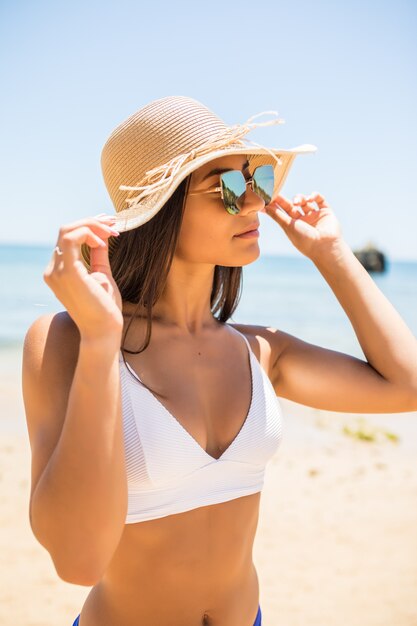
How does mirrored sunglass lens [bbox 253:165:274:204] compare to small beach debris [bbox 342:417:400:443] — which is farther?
small beach debris [bbox 342:417:400:443]

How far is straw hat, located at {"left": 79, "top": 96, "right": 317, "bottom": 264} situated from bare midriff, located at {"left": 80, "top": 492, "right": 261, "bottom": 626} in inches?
39.1

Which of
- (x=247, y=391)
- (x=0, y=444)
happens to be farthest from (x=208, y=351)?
(x=0, y=444)

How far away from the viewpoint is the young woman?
149 centimetres

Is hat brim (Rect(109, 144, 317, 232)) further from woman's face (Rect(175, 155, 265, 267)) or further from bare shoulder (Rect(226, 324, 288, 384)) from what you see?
bare shoulder (Rect(226, 324, 288, 384))

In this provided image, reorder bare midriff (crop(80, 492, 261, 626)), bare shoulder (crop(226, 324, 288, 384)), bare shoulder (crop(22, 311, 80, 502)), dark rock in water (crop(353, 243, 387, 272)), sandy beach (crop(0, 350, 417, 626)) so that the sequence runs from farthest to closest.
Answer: dark rock in water (crop(353, 243, 387, 272)), sandy beach (crop(0, 350, 417, 626)), bare shoulder (crop(226, 324, 288, 384)), bare midriff (crop(80, 492, 261, 626)), bare shoulder (crop(22, 311, 80, 502))

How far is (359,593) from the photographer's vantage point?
4578mm

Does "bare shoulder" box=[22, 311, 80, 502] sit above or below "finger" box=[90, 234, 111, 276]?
below

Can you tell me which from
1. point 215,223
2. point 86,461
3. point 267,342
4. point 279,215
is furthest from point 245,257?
point 86,461

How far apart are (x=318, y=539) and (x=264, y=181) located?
4035 mm

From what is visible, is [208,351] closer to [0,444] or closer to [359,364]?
[359,364]

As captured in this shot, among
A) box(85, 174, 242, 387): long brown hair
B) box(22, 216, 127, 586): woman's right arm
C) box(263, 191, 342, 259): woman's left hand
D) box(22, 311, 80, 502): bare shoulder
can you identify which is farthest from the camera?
box(263, 191, 342, 259): woman's left hand

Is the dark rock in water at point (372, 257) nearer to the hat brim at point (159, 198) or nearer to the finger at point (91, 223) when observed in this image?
the hat brim at point (159, 198)

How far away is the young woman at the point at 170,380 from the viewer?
58.7 inches

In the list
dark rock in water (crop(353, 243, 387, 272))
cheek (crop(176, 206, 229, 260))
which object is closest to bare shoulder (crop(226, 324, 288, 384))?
cheek (crop(176, 206, 229, 260))
